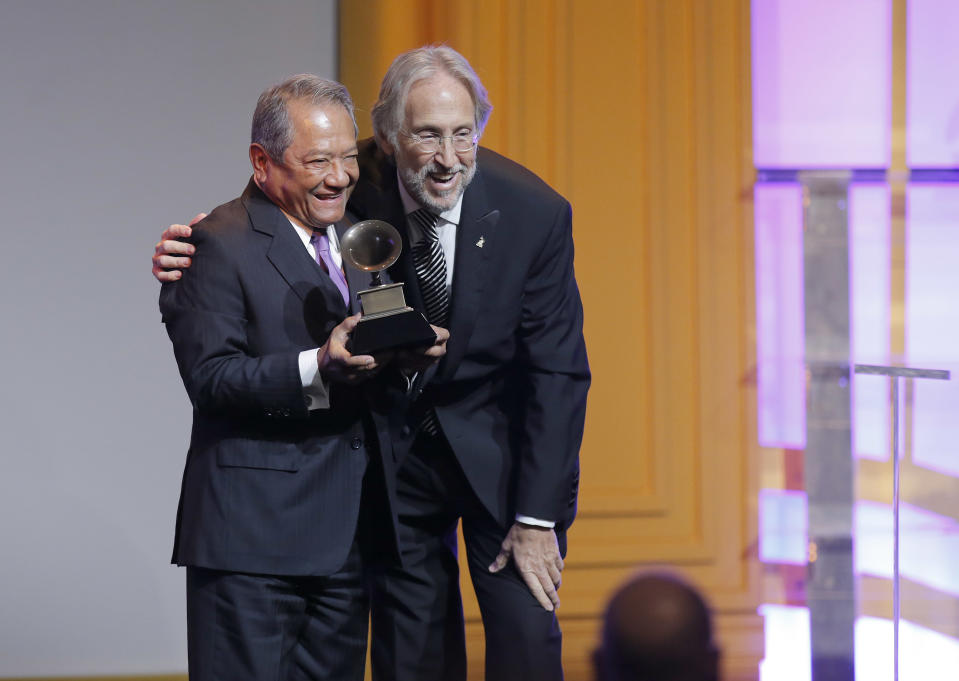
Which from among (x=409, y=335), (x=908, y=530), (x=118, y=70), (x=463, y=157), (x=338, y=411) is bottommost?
(x=908, y=530)

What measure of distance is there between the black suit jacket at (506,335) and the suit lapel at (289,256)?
22cm

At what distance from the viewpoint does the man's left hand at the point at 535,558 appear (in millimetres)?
2301

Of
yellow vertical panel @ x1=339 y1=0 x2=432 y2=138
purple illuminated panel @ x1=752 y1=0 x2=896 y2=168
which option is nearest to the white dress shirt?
yellow vertical panel @ x1=339 y1=0 x2=432 y2=138

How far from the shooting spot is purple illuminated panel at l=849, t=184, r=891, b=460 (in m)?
3.87

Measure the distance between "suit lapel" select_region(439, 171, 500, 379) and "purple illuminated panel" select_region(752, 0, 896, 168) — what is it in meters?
1.92

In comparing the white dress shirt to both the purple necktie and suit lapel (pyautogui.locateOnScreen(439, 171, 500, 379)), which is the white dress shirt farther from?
the purple necktie

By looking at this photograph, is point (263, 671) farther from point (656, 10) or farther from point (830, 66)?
point (830, 66)

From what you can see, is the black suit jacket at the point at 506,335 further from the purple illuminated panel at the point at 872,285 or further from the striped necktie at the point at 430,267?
the purple illuminated panel at the point at 872,285

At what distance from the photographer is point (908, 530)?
3.81m

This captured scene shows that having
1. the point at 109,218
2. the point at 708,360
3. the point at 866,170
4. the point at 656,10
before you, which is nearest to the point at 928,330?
the point at 866,170

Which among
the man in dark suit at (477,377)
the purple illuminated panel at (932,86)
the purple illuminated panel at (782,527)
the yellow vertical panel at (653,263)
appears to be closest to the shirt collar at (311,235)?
the man in dark suit at (477,377)

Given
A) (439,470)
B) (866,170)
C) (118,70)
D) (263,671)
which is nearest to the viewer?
(263,671)

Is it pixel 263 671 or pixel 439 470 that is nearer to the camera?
pixel 263 671

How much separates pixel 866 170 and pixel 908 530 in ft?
4.39
